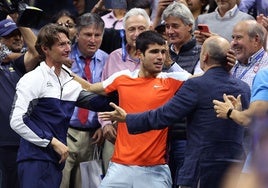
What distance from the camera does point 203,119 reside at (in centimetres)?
557

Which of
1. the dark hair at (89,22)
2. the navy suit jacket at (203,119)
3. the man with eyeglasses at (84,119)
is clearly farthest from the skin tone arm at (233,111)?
the dark hair at (89,22)

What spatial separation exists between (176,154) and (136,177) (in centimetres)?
77

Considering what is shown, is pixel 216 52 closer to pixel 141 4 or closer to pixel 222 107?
pixel 222 107

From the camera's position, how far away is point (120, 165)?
240 inches

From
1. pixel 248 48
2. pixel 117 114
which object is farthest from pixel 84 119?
pixel 248 48

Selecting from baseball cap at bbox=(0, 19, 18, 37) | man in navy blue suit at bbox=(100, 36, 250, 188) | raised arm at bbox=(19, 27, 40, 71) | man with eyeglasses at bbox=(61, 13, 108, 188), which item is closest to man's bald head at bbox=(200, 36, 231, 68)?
man in navy blue suit at bbox=(100, 36, 250, 188)

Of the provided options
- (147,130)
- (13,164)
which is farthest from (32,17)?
(147,130)

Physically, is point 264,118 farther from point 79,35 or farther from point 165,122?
point 79,35

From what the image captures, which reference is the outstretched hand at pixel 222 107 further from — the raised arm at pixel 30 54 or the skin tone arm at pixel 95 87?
the raised arm at pixel 30 54

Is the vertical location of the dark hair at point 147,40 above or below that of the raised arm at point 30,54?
above

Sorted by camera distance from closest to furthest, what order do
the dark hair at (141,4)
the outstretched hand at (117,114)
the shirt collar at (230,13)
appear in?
1. the outstretched hand at (117,114)
2. the shirt collar at (230,13)
3. the dark hair at (141,4)

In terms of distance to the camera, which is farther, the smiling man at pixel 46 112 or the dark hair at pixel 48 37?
the dark hair at pixel 48 37

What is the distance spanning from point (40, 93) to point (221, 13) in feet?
9.28

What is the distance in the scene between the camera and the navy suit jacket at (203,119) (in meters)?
5.49
